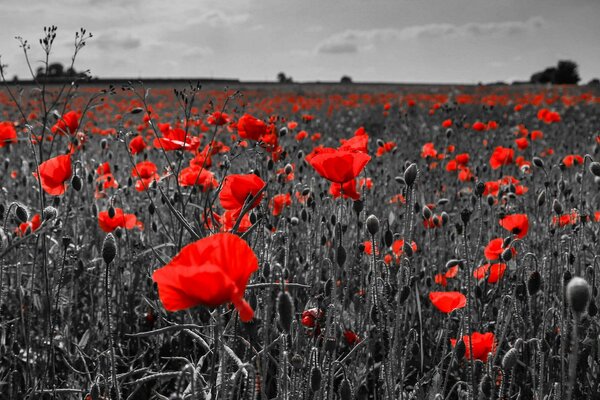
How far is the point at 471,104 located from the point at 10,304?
11004mm

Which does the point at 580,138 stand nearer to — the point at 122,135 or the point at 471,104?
the point at 471,104

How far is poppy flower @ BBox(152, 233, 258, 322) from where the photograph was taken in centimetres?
104

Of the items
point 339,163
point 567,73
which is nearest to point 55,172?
point 339,163

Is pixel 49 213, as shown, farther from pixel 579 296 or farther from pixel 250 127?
pixel 579 296

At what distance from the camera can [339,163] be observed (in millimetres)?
1825

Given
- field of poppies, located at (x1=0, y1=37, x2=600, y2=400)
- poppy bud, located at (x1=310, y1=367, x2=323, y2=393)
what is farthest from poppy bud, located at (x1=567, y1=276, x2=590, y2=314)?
poppy bud, located at (x1=310, y1=367, x2=323, y2=393)

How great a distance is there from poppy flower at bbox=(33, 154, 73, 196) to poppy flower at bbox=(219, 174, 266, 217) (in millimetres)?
713

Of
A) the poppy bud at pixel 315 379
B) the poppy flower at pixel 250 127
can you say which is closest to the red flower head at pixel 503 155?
the poppy flower at pixel 250 127

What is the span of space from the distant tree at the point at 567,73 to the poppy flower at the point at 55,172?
49.9 meters

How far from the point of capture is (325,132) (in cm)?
955

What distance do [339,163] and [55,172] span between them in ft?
3.74

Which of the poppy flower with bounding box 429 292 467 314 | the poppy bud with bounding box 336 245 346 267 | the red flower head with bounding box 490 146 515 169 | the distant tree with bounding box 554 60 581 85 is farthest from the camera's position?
the distant tree with bounding box 554 60 581 85

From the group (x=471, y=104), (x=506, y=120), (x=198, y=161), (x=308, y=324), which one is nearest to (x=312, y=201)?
(x=198, y=161)

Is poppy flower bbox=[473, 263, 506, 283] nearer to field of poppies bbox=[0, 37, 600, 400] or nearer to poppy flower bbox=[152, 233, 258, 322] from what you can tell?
field of poppies bbox=[0, 37, 600, 400]
